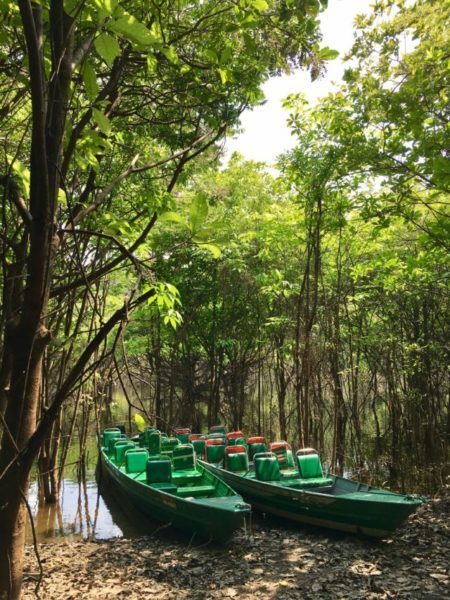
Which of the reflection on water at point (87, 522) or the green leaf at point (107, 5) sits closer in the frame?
the green leaf at point (107, 5)

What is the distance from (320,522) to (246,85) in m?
6.89

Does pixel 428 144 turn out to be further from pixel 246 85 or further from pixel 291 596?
pixel 291 596

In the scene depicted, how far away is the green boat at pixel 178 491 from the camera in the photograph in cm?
701

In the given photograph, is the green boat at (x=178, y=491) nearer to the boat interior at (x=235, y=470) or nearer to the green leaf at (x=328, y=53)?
the boat interior at (x=235, y=470)

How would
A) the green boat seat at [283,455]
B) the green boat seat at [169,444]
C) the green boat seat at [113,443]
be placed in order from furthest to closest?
the green boat seat at [113,443], the green boat seat at [169,444], the green boat seat at [283,455]

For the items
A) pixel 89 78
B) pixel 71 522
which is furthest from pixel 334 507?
pixel 89 78

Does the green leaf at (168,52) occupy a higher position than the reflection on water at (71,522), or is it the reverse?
the green leaf at (168,52)

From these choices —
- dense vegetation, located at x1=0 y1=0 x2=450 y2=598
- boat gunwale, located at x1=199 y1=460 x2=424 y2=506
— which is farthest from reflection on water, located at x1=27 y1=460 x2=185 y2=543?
boat gunwale, located at x1=199 y1=460 x2=424 y2=506

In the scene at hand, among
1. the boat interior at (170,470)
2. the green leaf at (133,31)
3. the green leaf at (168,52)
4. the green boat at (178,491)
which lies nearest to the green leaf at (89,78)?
the green leaf at (168,52)

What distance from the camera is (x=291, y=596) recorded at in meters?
5.38

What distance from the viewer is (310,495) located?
769 centimetres

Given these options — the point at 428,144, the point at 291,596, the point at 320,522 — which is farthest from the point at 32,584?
the point at 428,144

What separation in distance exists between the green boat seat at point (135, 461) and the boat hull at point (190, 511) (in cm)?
49

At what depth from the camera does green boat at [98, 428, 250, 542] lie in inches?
276
